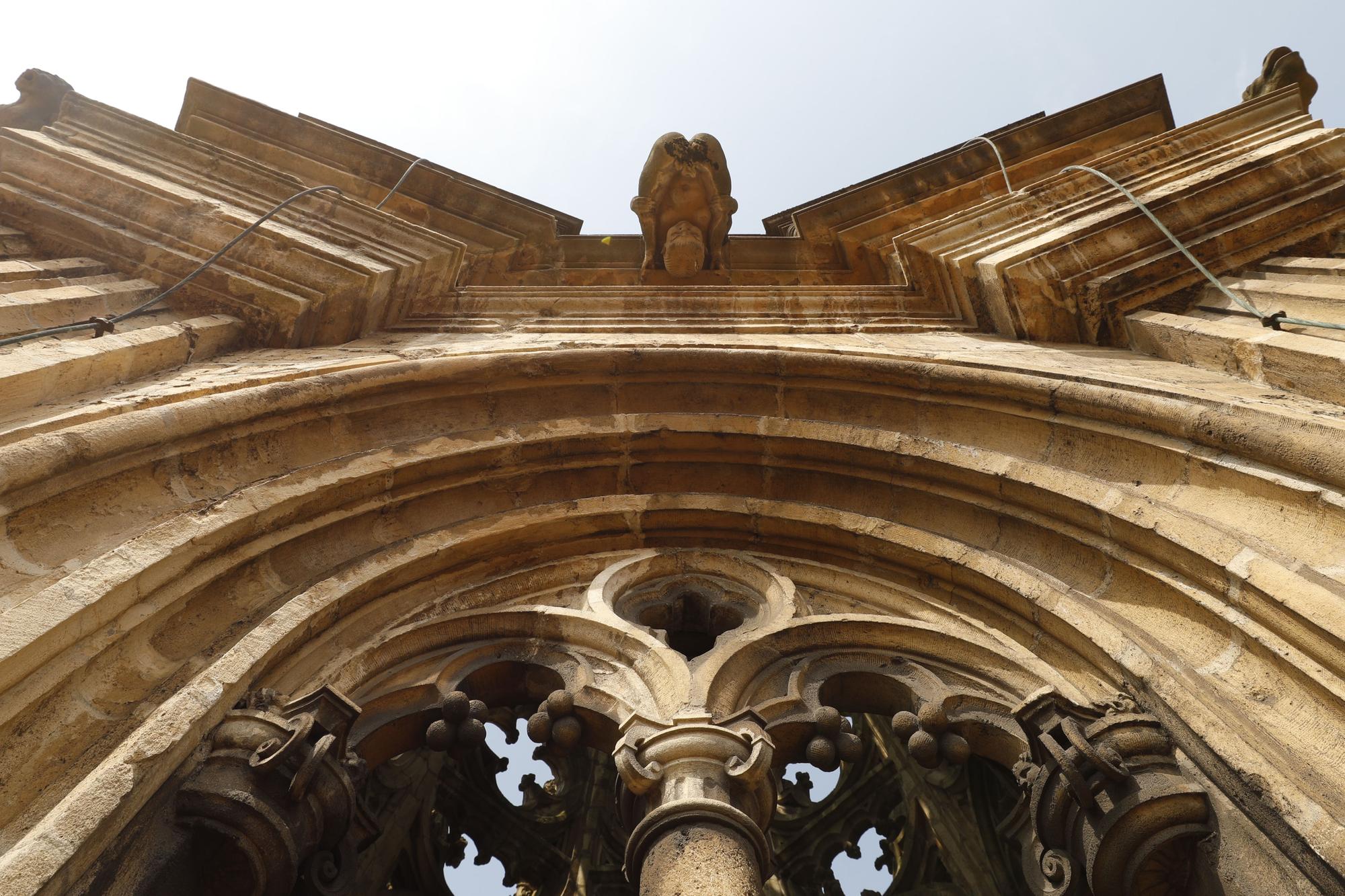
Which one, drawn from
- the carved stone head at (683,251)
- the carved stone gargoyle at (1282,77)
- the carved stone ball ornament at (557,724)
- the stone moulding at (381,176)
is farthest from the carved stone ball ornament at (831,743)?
the carved stone gargoyle at (1282,77)

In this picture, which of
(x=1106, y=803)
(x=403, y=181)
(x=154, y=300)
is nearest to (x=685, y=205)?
(x=403, y=181)

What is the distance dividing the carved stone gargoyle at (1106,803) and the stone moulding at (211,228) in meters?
4.61

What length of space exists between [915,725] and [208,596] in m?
3.00

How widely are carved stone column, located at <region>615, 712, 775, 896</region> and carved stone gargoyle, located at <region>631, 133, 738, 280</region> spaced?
456cm

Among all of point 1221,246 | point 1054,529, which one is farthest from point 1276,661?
point 1221,246

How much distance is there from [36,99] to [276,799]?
6199 millimetres

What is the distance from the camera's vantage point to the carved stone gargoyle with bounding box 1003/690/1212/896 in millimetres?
3320

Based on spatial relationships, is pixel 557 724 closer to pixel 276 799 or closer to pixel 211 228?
pixel 276 799

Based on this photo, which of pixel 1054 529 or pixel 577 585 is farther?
pixel 577 585

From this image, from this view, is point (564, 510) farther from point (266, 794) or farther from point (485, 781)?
point (266, 794)

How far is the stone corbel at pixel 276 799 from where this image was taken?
128 inches

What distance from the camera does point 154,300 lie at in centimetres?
528

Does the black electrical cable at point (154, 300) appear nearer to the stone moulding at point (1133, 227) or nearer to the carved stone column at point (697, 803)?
the carved stone column at point (697, 803)

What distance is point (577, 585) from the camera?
537 centimetres
